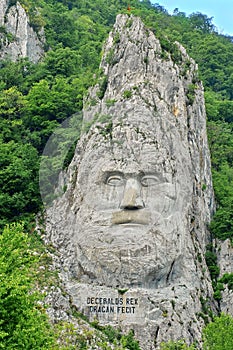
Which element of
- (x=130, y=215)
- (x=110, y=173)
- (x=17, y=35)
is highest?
(x=17, y=35)

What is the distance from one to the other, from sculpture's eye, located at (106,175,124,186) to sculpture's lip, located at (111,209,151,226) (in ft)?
4.78

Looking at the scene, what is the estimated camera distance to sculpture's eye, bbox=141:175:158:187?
94.1 ft

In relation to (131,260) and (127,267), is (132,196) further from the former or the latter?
(127,267)

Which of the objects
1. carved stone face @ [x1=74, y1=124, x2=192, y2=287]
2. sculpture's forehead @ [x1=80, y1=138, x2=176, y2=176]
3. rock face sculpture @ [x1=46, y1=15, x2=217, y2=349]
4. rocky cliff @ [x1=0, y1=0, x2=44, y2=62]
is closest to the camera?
rock face sculpture @ [x1=46, y1=15, x2=217, y2=349]

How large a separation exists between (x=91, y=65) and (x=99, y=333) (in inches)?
1094

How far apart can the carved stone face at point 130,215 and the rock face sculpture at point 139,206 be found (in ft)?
0.15

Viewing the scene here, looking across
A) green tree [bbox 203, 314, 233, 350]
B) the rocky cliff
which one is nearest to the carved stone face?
green tree [bbox 203, 314, 233, 350]

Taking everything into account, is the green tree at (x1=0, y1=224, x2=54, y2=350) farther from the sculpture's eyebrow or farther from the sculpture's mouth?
the sculpture's eyebrow

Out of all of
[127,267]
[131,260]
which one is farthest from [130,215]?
[127,267]

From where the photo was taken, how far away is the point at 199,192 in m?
31.9

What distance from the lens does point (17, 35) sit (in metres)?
50.1

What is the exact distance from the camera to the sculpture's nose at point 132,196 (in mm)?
27812

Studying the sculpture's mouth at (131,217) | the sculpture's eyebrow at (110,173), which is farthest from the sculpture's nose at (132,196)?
the sculpture's eyebrow at (110,173)

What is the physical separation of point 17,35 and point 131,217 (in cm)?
2765
